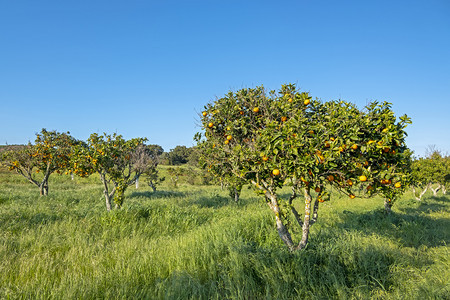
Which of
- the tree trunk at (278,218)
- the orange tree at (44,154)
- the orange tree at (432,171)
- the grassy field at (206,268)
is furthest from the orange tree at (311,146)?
the orange tree at (432,171)

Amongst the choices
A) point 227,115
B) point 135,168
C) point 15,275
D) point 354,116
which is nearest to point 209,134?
point 227,115

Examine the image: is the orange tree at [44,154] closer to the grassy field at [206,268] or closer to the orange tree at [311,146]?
the grassy field at [206,268]

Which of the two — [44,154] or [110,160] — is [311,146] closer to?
[110,160]

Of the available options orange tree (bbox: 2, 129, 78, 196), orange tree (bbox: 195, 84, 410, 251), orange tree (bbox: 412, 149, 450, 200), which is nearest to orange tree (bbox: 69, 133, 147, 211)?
orange tree (bbox: 2, 129, 78, 196)

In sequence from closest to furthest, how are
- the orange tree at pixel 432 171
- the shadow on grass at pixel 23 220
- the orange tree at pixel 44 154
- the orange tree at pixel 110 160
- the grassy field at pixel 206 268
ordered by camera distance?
the grassy field at pixel 206 268 < the shadow on grass at pixel 23 220 < the orange tree at pixel 110 160 < the orange tree at pixel 44 154 < the orange tree at pixel 432 171

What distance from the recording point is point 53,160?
49.9ft

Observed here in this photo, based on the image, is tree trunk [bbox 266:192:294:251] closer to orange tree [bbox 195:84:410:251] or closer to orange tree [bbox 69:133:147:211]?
orange tree [bbox 195:84:410:251]

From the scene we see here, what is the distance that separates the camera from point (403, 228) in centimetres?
871

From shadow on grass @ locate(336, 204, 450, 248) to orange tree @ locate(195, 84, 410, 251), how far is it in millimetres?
3931

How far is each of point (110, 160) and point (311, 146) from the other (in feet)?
31.4

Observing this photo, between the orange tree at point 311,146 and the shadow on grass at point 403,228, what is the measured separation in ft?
12.9

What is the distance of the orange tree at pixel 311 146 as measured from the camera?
3.75m

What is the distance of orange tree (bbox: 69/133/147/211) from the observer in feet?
33.2

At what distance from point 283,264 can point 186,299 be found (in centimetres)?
199
